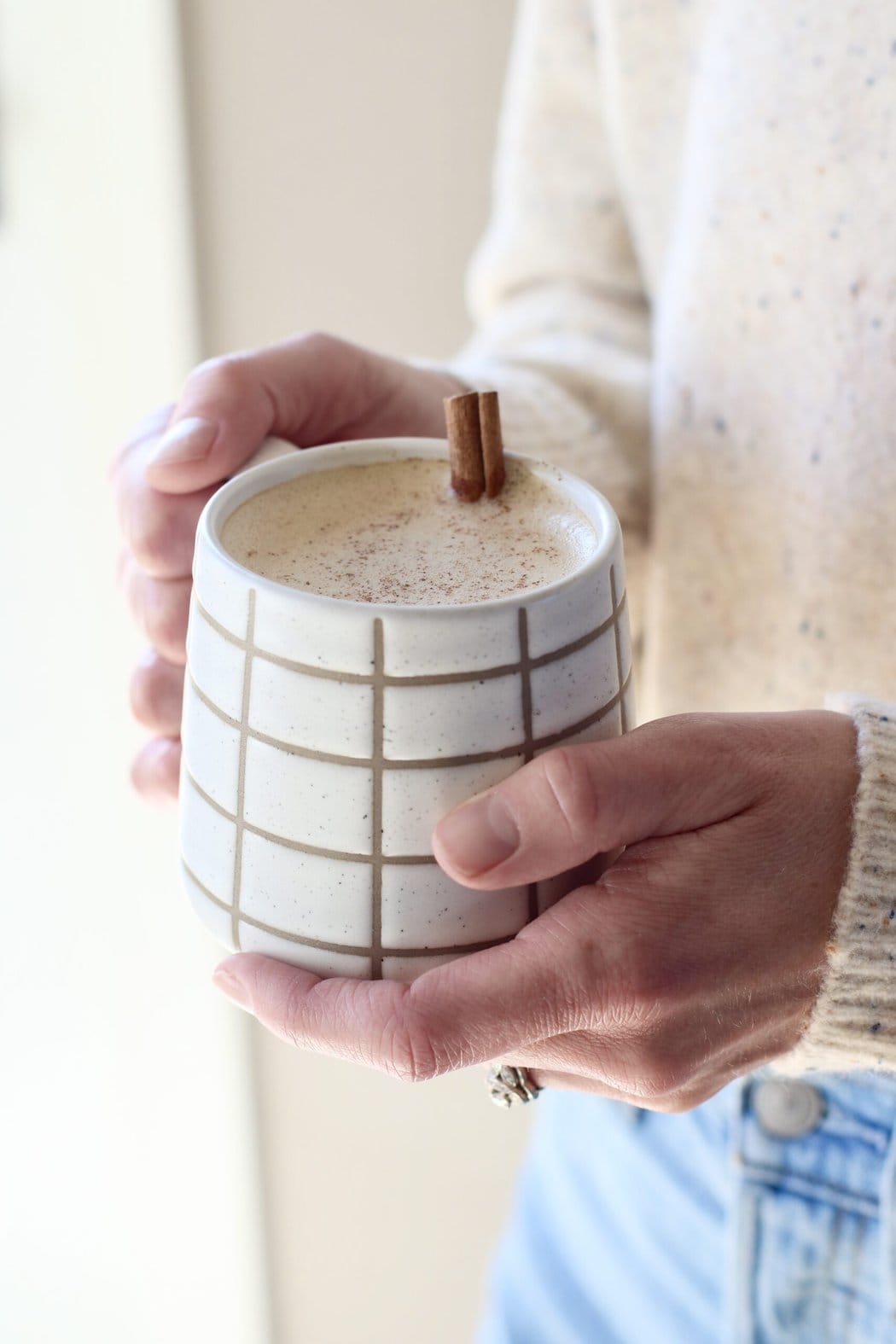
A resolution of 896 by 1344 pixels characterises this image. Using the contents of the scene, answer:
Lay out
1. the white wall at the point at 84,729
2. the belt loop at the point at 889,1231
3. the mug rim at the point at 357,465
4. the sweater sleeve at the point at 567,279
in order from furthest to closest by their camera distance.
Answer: the white wall at the point at 84,729 → the sweater sleeve at the point at 567,279 → the belt loop at the point at 889,1231 → the mug rim at the point at 357,465

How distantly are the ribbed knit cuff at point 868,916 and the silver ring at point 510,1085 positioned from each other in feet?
0.39

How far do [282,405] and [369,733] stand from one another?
241 millimetres

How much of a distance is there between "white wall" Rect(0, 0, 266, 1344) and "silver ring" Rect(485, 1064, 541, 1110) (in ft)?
2.19

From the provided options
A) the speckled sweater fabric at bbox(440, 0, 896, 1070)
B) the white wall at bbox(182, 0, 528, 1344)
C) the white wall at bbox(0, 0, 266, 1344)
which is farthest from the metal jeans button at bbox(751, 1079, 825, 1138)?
the white wall at bbox(182, 0, 528, 1344)

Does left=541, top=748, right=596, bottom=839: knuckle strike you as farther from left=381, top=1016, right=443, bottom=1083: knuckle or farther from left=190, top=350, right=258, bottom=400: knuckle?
left=190, top=350, right=258, bottom=400: knuckle

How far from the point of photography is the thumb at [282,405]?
539 mm

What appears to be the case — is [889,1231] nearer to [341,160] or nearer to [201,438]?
[201,438]

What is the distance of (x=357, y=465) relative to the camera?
1.65 feet

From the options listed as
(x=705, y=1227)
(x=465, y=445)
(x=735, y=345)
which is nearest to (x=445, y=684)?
(x=465, y=445)

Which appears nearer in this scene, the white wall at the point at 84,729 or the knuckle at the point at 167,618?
the knuckle at the point at 167,618

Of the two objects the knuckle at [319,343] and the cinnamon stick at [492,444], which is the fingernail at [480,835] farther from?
the knuckle at [319,343]

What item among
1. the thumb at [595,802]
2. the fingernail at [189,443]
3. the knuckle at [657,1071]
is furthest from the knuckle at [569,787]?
→ the fingernail at [189,443]

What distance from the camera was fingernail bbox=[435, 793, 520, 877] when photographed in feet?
1.27

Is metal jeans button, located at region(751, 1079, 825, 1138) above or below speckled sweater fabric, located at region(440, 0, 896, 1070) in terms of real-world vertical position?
below
